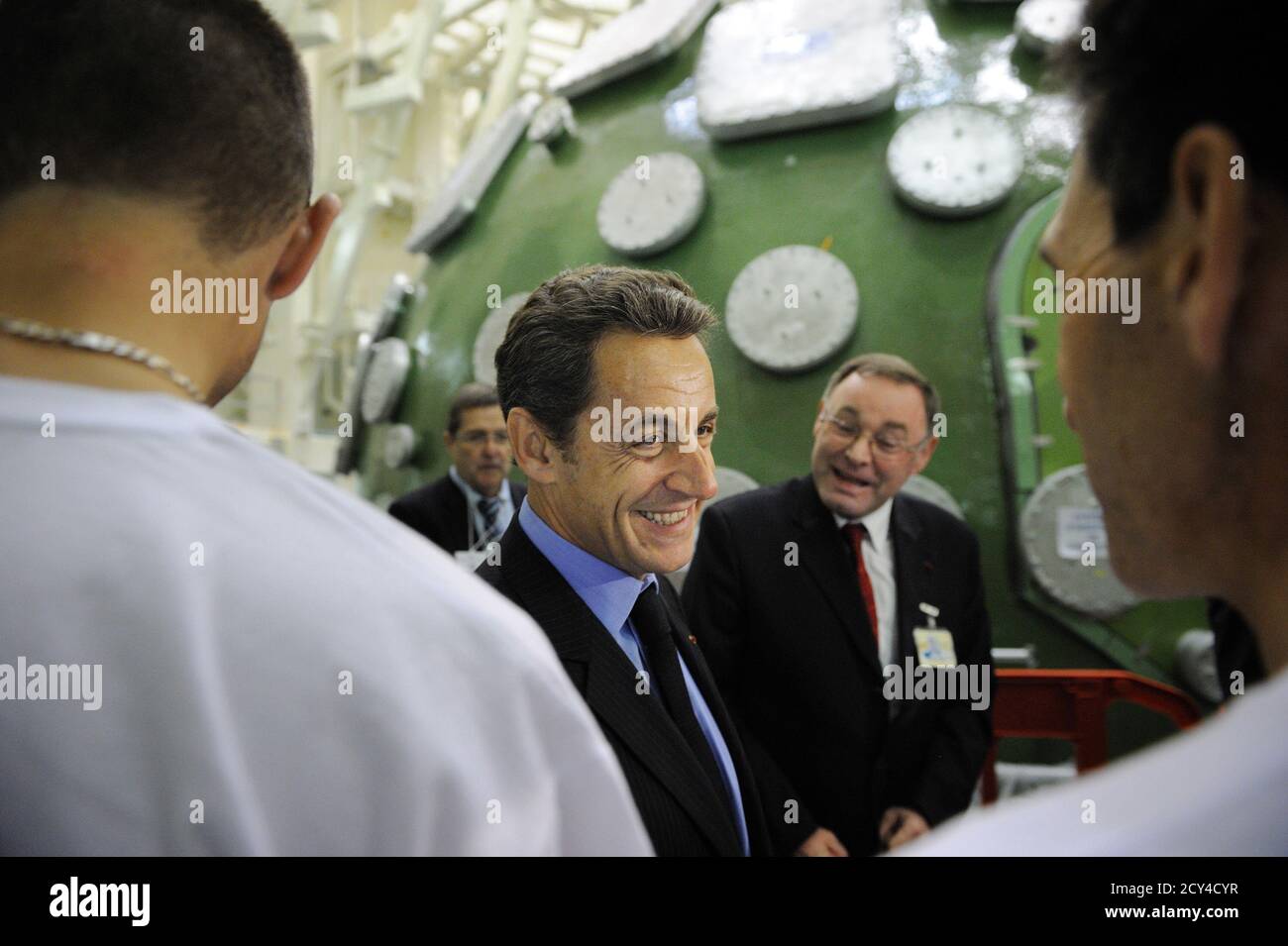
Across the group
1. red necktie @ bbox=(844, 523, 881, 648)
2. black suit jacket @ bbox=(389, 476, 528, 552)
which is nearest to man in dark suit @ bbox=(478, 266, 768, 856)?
red necktie @ bbox=(844, 523, 881, 648)

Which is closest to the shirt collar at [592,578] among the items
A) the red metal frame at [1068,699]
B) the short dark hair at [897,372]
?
the short dark hair at [897,372]

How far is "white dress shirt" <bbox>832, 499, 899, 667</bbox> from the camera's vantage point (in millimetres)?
2609

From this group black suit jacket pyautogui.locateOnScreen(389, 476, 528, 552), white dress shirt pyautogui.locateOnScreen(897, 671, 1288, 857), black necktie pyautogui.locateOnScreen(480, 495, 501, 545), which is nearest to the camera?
white dress shirt pyautogui.locateOnScreen(897, 671, 1288, 857)

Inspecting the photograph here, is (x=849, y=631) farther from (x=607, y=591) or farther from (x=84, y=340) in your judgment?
(x=84, y=340)

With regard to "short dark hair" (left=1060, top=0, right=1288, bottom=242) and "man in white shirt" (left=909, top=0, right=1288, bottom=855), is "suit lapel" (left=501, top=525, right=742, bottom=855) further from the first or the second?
"short dark hair" (left=1060, top=0, right=1288, bottom=242)

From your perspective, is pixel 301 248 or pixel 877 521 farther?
pixel 877 521

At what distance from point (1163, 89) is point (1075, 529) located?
3.08 m

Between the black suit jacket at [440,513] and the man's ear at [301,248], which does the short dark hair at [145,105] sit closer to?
the man's ear at [301,248]

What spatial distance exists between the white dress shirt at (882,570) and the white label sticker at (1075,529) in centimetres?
104

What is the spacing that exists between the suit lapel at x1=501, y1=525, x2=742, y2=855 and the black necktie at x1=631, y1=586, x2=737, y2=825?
0.07m

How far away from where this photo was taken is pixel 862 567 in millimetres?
2623

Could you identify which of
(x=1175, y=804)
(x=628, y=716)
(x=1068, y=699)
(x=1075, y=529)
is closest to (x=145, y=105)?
(x=1175, y=804)

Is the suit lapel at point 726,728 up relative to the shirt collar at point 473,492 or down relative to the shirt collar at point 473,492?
down

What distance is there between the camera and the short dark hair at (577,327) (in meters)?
1.59
